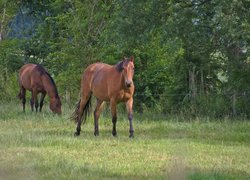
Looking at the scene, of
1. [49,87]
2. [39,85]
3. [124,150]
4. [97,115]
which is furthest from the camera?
[39,85]

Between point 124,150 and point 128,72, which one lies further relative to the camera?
point 128,72

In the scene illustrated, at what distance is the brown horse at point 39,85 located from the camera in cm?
2127

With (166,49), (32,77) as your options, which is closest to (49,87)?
(32,77)

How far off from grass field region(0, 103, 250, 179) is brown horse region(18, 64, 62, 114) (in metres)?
2.37

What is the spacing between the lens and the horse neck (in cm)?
2166

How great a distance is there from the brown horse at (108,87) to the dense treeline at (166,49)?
7.29ft

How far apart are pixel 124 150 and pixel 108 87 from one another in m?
3.56

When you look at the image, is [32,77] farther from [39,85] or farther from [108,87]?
[108,87]

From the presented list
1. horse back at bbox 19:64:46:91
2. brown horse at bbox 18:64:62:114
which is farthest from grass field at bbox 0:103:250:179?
horse back at bbox 19:64:46:91

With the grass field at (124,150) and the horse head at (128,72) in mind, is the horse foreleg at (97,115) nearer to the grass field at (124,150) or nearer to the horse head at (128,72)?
the grass field at (124,150)

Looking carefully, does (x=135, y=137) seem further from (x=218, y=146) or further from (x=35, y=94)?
(x=35, y=94)

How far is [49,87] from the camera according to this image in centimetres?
2184

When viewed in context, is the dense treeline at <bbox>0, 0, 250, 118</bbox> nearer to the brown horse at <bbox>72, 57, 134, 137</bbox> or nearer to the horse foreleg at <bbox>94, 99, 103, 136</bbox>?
the brown horse at <bbox>72, 57, 134, 137</bbox>

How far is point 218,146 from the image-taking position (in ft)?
42.4
